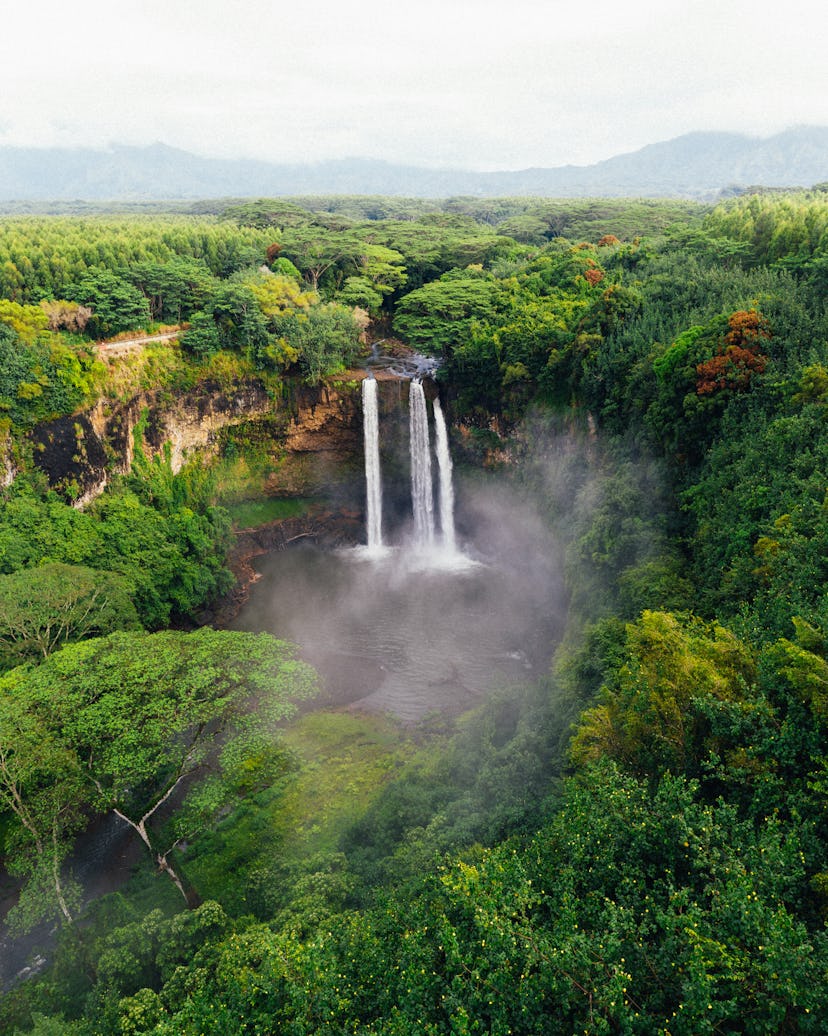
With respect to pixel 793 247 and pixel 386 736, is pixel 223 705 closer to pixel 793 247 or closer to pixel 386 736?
pixel 386 736

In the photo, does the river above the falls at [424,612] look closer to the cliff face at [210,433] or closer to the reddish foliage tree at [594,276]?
the cliff face at [210,433]

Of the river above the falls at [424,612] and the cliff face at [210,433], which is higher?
the cliff face at [210,433]

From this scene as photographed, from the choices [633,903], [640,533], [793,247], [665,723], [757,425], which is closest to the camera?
[633,903]

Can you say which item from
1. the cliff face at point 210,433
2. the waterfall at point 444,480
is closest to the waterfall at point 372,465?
the cliff face at point 210,433

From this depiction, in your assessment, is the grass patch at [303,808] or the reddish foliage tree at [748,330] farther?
the reddish foliage tree at [748,330]

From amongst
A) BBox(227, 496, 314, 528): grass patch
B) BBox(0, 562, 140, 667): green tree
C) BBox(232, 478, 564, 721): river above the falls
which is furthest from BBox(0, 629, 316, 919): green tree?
BBox(227, 496, 314, 528): grass patch

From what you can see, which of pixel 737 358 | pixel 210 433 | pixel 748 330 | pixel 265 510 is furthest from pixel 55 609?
pixel 748 330

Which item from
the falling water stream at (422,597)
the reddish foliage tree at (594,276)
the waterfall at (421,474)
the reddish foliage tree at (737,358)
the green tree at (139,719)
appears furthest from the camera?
the reddish foliage tree at (594,276)

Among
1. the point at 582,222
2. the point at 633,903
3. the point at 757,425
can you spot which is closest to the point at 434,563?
the point at 757,425
